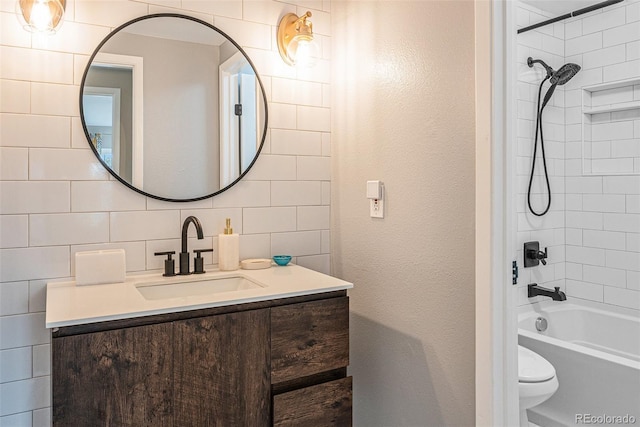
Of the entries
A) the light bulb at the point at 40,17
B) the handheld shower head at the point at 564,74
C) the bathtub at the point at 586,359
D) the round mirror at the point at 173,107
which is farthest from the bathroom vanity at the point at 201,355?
the handheld shower head at the point at 564,74

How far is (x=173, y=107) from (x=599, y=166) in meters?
2.57

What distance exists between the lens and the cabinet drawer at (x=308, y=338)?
1.38 meters

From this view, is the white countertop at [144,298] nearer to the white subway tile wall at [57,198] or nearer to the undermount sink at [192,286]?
the undermount sink at [192,286]

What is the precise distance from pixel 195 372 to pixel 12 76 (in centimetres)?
115

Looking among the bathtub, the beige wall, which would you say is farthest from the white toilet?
the beige wall

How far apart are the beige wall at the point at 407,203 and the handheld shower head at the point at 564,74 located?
5.00ft

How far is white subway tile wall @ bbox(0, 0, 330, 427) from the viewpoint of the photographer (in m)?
1.47

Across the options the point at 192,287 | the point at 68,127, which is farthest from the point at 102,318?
the point at 68,127

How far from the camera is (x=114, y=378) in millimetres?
1166

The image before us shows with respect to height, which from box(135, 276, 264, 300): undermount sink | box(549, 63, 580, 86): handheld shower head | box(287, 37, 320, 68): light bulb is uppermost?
box(549, 63, 580, 86): handheld shower head

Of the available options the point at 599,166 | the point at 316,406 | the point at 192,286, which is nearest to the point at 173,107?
the point at 192,286

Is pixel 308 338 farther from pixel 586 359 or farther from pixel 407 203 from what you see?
pixel 586 359

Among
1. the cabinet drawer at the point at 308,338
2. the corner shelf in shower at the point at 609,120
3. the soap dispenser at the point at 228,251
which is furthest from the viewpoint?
the corner shelf in shower at the point at 609,120

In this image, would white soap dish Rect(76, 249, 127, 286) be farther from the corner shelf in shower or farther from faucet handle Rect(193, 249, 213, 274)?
the corner shelf in shower
